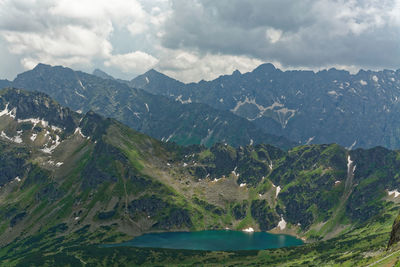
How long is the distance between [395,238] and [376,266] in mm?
30171

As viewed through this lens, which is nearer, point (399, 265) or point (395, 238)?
point (399, 265)

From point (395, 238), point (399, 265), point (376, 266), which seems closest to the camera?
point (399, 265)

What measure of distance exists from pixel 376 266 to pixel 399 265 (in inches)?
2178

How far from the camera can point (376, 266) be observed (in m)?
159

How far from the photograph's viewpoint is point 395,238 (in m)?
136

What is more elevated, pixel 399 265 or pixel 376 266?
pixel 399 265

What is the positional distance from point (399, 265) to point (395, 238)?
2913 cm

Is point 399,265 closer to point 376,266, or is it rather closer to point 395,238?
point 395,238

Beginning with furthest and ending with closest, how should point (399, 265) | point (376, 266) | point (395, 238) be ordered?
point (376, 266) → point (395, 238) → point (399, 265)

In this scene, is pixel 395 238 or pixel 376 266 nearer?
pixel 395 238

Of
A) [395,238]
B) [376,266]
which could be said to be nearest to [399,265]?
[395,238]

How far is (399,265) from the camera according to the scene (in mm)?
109812

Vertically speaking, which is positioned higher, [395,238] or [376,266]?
[395,238]

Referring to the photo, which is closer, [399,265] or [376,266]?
[399,265]
